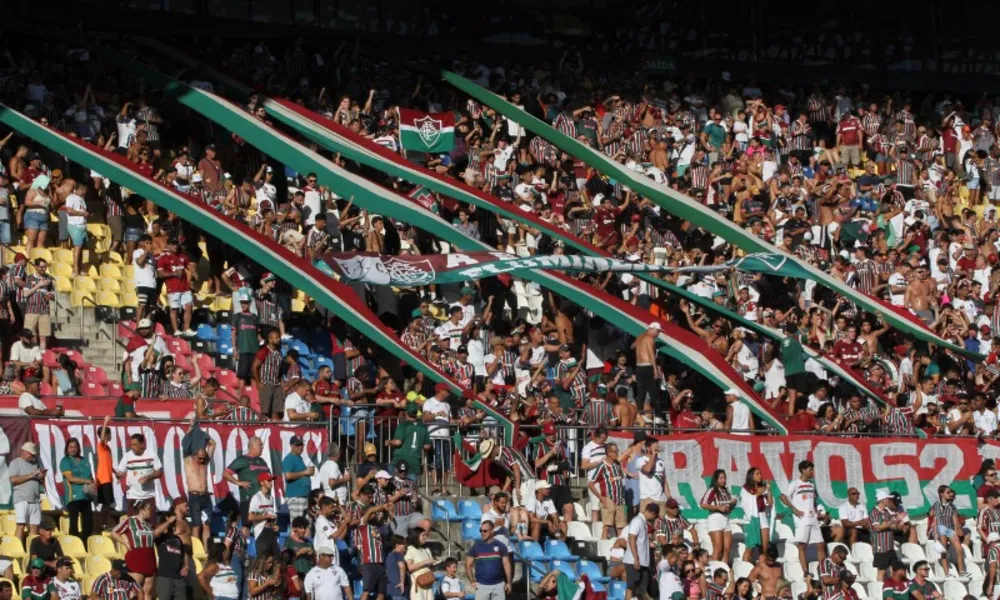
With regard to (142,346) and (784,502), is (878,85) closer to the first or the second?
(784,502)

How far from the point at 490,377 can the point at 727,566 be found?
384 cm

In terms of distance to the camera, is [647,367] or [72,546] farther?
[647,367]

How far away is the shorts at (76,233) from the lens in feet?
74.8

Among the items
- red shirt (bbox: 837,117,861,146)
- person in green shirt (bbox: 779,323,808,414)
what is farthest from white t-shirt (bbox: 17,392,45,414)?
red shirt (bbox: 837,117,861,146)

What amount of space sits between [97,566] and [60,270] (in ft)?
18.5

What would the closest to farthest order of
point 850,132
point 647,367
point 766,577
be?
1. point 766,577
2. point 647,367
3. point 850,132

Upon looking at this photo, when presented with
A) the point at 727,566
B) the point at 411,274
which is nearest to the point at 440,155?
the point at 411,274

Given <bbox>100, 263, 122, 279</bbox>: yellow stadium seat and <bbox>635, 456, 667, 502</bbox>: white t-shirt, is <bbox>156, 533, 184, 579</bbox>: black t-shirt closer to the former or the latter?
<bbox>635, 456, 667, 502</bbox>: white t-shirt

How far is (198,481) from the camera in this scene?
18.6 m

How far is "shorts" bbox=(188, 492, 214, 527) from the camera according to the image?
18594 mm

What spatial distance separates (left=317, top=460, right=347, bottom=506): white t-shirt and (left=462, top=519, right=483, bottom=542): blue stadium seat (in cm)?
128

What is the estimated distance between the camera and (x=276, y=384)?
21.5 m

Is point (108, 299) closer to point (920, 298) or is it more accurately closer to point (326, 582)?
point (326, 582)

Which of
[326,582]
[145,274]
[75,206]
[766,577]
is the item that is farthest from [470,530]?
[75,206]
